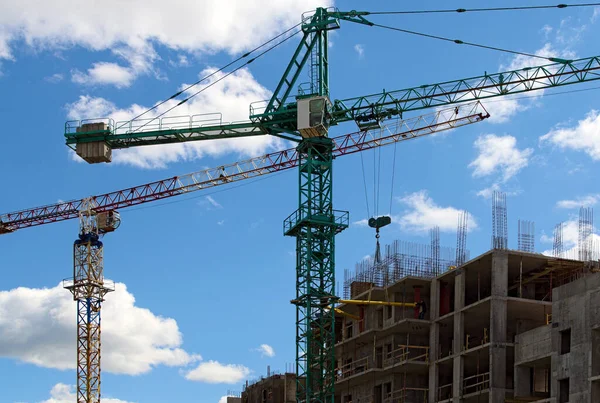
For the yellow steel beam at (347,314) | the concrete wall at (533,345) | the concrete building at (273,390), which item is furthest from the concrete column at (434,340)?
the concrete building at (273,390)

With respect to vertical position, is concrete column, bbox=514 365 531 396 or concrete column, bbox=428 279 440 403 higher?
concrete column, bbox=428 279 440 403

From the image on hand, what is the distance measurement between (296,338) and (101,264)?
1168 inches

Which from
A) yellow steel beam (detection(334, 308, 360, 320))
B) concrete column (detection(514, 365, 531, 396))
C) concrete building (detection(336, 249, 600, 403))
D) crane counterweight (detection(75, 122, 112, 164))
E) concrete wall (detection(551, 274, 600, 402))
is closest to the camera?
concrete wall (detection(551, 274, 600, 402))

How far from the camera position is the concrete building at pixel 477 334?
6209 cm

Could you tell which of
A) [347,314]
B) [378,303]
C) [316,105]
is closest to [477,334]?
[378,303]

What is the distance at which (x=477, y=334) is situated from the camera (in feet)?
250

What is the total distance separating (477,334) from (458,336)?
3.46m

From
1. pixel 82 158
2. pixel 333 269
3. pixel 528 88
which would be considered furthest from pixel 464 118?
pixel 82 158

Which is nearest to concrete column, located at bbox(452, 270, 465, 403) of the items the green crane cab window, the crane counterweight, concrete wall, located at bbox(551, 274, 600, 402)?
concrete wall, located at bbox(551, 274, 600, 402)

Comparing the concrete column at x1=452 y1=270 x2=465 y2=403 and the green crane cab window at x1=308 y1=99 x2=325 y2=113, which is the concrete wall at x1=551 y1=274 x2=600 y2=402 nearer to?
the concrete column at x1=452 y1=270 x2=465 y2=403

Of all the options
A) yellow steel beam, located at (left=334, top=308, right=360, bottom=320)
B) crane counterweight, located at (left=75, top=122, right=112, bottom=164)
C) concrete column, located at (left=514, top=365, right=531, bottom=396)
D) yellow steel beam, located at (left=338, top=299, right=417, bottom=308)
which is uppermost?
crane counterweight, located at (left=75, top=122, right=112, bottom=164)

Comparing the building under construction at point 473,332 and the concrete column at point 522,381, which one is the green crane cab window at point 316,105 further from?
the concrete column at point 522,381

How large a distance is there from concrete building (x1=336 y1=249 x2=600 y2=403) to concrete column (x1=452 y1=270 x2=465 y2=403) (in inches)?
2.4

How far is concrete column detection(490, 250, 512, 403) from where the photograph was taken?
68.1 metres
